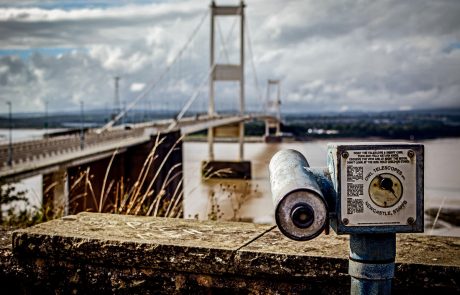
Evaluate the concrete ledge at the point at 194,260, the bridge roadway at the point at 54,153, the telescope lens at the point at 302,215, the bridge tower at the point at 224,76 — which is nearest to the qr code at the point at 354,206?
the telescope lens at the point at 302,215

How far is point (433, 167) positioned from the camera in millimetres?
43594

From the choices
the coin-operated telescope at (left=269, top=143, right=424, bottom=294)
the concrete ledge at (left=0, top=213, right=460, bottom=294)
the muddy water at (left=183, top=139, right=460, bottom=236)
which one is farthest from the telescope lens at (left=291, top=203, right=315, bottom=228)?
the muddy water at (left=183, top=139, right=460, bottom=236)

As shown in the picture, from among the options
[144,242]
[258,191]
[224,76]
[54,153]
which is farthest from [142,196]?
[224,76]

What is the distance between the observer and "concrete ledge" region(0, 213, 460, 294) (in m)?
2.08

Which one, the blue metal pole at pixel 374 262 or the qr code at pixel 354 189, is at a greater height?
the qr code at pixel 354 189

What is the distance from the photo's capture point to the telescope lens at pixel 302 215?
1.52m

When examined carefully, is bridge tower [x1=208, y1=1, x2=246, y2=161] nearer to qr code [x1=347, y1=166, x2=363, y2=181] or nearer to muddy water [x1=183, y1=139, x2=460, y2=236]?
muddy water [x1=183, y1=139, x2=460, y2=236]

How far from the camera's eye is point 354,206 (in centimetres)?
159

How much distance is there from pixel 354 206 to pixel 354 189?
0.13 ft

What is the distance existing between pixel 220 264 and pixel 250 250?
11 cm

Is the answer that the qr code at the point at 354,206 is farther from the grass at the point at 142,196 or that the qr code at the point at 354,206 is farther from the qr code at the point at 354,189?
the grass at the point at 142,196

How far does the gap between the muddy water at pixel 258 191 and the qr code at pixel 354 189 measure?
1722 mm

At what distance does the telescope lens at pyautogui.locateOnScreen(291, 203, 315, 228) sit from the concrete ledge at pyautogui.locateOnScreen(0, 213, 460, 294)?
1.90 feet

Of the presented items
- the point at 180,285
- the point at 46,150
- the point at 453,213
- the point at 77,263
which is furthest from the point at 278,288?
the point at 453,213
